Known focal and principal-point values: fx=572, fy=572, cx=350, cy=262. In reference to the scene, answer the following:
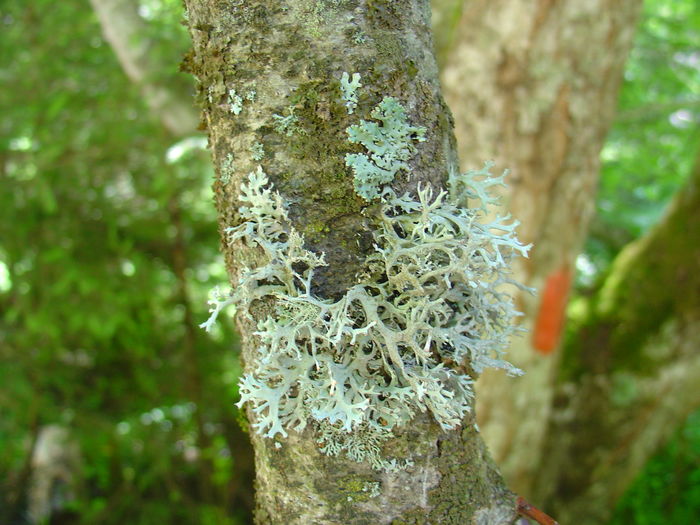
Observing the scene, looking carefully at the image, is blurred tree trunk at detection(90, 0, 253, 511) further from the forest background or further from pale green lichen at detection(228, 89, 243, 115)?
pale green lichen at detection(228, 89, 243, 115)

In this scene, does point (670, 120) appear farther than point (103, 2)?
Yes

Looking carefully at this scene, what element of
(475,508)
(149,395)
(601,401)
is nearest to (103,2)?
(149,395)

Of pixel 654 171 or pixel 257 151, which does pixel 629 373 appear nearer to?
pixel 654 171

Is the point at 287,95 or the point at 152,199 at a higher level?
the point at 152,199

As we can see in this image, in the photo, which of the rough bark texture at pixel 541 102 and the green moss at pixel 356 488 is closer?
the green moss at pixel 356 488

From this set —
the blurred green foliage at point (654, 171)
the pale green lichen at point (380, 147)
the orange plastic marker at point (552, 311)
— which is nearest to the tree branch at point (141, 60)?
the orange plastic marker at point (552, 311)

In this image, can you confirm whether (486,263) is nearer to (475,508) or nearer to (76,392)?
(475,508)

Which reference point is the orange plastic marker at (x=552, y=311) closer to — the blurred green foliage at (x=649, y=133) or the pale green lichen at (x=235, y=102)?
the blurred green foliage at (x=649, y=133)
